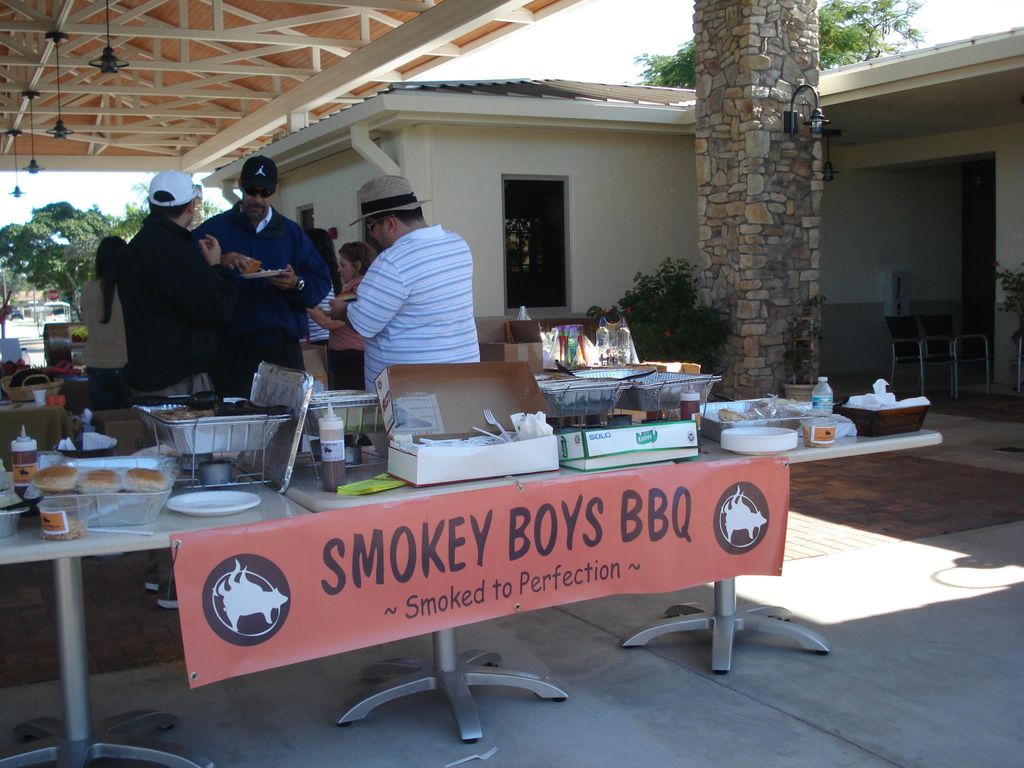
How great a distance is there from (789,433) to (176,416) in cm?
219

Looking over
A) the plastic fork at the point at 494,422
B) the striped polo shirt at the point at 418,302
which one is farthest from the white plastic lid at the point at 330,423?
the striped polo shirt at the point at 418,302

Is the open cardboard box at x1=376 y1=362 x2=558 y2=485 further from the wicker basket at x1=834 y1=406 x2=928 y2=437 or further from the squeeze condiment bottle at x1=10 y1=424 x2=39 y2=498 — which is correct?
the wicker basket at x1=834 y1=406 x2=928 y2=437

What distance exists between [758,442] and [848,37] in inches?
1186

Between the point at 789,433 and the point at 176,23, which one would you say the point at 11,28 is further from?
the point at 789,433

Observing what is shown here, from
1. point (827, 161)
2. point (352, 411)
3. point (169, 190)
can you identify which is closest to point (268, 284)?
point (169, 190)

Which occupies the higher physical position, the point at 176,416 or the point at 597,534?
the point at 176,416

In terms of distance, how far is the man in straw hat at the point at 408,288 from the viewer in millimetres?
3930

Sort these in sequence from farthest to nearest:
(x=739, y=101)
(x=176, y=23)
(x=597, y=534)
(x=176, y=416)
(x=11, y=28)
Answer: (x=176, y=23)
(x=11, y=28)
(x=739, y=101)
(x=597, y=534)
(x=176, y=416)

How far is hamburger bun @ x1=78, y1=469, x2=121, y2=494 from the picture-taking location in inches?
116

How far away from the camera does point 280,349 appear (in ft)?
15.8

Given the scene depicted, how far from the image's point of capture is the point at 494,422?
3688mm

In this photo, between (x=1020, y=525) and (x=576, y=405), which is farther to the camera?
(x=1020, y=525)

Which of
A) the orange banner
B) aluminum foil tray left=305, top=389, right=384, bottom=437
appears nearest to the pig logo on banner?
the orange banner

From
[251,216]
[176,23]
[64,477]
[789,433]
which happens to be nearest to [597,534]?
[789,433]
